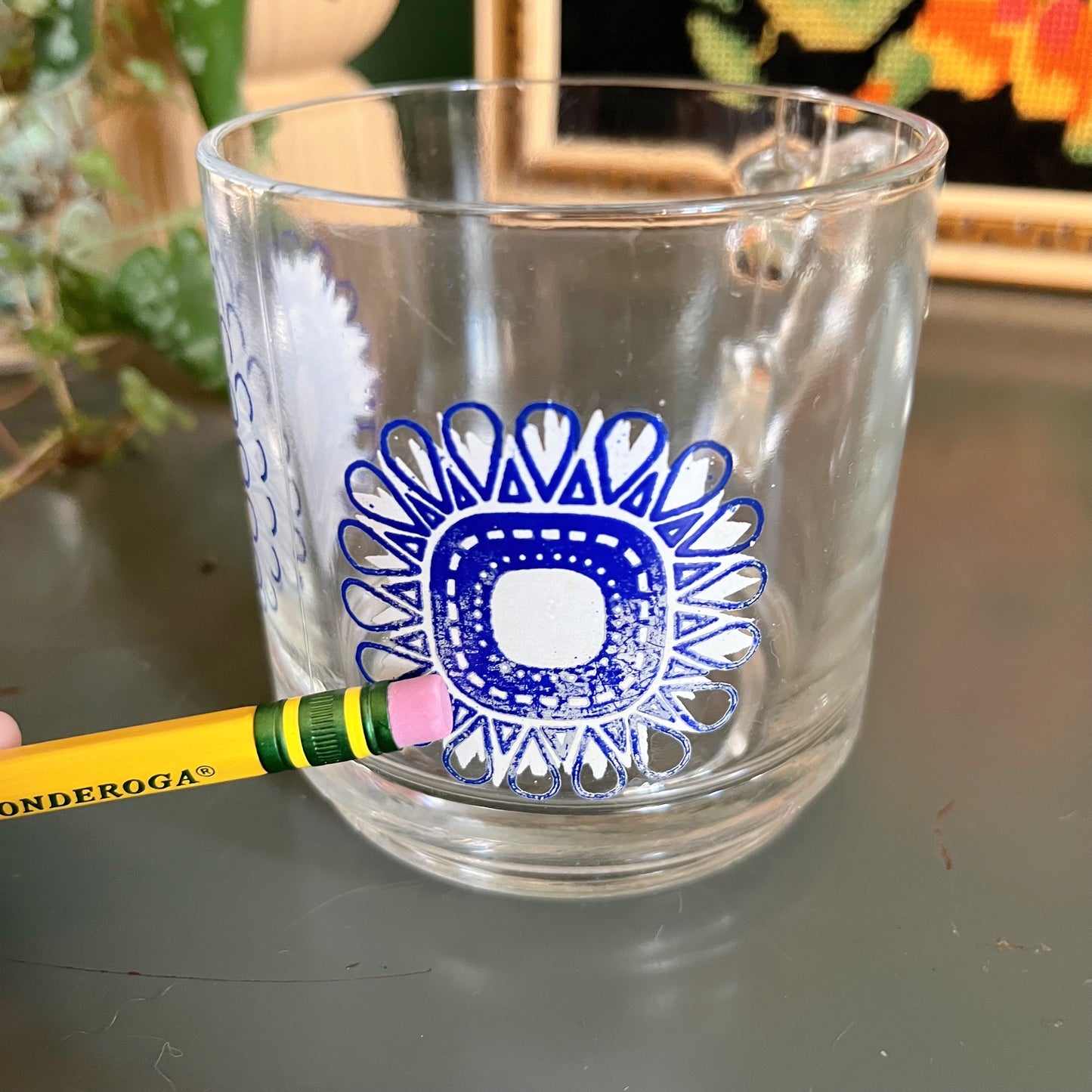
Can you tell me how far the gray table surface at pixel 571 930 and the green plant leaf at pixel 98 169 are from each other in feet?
0.65

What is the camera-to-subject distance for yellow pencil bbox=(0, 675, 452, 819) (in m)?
0.24

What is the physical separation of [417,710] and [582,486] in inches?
2.5

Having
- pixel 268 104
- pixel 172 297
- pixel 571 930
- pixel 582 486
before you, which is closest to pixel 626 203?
pixel 582 486

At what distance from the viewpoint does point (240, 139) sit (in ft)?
0.97

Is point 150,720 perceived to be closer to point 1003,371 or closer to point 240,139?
point 240,139

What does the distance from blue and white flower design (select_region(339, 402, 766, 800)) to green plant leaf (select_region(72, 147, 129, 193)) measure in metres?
0.30

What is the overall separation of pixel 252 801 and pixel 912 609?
0.26 m

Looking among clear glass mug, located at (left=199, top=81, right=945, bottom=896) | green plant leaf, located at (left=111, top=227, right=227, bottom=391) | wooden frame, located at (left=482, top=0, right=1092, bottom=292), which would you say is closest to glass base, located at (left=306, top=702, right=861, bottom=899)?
clear glass mug, located at (left=199, top=81, right=945, bottom=896)

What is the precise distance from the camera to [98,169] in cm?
46

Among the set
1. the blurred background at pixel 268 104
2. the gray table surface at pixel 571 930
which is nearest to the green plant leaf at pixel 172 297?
the blurred background at pixel 268 104

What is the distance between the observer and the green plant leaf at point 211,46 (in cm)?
49

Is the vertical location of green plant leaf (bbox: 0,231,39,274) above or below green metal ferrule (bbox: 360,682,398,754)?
above

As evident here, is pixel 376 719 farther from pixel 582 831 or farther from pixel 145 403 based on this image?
pixel 145 403

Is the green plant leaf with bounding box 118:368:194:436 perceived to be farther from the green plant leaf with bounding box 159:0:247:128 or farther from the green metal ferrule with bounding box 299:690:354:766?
the green metal ferrule with bounding box 299:690:354:766
